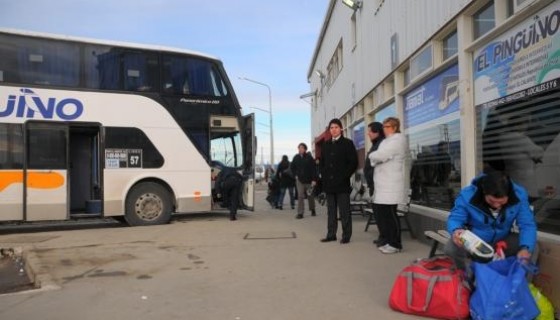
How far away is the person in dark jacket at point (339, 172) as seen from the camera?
8.26 meters

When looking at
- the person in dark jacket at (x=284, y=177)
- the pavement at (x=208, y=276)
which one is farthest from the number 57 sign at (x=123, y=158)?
the person in dark jacket at (x=284, y=177)

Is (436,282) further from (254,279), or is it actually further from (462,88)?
(462,88)

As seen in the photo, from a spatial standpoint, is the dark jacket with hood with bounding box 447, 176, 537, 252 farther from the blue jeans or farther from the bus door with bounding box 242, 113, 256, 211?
A: the blue jeans

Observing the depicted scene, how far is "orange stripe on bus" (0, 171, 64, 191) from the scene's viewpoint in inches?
415

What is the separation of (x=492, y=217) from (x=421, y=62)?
5.44m

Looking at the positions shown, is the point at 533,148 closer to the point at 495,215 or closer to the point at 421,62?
the point at 495,215

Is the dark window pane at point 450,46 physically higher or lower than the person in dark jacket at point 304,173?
higher

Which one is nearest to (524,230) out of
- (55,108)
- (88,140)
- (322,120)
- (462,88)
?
(462,88)

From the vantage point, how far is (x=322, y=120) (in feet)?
93.9

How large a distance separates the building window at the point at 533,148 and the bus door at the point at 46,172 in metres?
7.85

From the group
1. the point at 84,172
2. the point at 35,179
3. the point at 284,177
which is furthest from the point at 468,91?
the point at 284,177

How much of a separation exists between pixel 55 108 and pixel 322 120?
18808 millimetres

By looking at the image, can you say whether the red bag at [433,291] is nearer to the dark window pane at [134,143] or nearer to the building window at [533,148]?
the building window at [533,148]

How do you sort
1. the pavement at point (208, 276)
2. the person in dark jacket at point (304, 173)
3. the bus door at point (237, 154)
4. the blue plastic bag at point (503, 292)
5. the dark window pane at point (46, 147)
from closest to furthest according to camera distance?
the blue plastic bag at point (503, 292) → the pavement at point (208, 276) → the dark window pane at point (46, 147) → the bus door at point (237, 154) → the person in dark jacket at point (304, 173)
